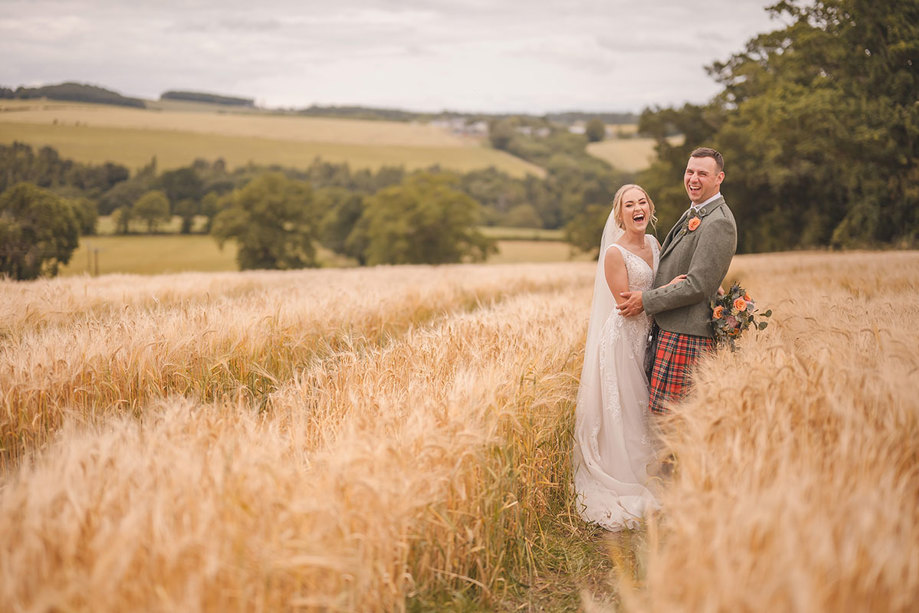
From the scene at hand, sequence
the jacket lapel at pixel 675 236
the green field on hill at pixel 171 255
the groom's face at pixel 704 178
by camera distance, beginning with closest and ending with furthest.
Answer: the groom's face at pixel 704 178
the jacket lapel at pixel 675 236
the green field on hill at pixel 171 255

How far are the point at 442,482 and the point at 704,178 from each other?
284cm

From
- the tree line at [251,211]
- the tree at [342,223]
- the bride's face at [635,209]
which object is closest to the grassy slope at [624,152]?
the tree line at [251,211]

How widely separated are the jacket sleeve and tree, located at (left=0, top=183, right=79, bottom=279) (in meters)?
37.3

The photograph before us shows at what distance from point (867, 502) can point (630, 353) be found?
2534 millimetres

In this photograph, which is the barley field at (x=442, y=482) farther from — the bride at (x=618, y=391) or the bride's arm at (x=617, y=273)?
the bride's arm at (x=617, y=273)

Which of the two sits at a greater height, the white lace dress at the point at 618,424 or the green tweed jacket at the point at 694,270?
the green tweed jacket at the point at 694,270

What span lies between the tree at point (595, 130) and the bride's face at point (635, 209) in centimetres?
11019

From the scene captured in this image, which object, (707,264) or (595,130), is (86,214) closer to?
(707,264)

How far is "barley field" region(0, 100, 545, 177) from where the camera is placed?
5816cm

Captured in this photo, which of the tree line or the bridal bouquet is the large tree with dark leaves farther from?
the bridal bouquet

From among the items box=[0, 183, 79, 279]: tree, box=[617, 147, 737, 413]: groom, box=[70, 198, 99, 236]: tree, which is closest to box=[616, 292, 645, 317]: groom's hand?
box=[617, 147, 737, 413]: groom

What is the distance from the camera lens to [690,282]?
3805 millimetres

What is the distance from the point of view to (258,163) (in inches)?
3135

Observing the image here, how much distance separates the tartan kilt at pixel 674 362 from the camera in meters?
4.04
